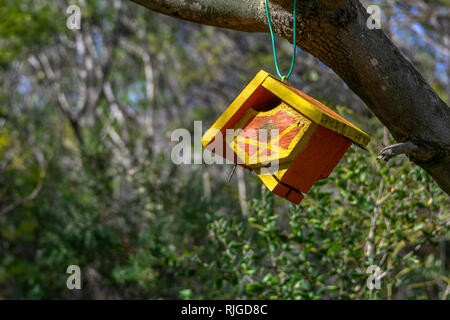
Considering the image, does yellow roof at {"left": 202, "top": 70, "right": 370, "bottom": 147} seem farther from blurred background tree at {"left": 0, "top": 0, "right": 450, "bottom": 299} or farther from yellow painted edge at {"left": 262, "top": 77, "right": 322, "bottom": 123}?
blurred background tree at {"left": 0, "top": 0, "right": 450, "bottom": 299}

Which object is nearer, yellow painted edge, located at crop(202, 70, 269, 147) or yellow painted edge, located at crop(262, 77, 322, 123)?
yellow painted edge, located at crop(262, 77, 322, 123)

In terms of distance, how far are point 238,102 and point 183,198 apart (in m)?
3.10

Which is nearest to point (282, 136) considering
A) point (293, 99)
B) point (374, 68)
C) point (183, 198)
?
point (293, 99)

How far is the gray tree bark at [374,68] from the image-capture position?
67.8 inches

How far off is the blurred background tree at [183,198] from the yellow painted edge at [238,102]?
2.89 ft

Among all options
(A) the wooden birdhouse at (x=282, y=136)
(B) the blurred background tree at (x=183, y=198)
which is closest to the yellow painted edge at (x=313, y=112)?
(A) the wooden birdhouse at (x=282, y=136)

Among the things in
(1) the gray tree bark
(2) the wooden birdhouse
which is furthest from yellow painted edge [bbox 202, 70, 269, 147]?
(1) the gray tree bark

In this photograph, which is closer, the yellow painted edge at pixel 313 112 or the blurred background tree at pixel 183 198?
the yellow painted edge at pixel 313 112

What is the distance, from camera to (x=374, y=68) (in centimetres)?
176

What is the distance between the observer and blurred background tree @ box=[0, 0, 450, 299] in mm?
2938

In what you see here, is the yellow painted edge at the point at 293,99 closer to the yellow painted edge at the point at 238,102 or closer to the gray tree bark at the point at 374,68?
the yellow painted edge at the point at 238,102

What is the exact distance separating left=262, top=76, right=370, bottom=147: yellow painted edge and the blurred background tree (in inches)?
38.4

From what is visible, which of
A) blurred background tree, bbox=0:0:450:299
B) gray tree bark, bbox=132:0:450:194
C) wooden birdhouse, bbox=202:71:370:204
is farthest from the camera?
blurred background tree, bbox=0:0:450:299
